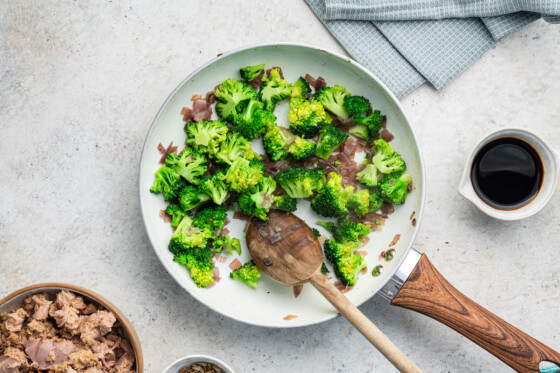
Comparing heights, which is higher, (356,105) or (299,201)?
(356,105)

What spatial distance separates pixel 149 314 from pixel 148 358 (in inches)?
10.1

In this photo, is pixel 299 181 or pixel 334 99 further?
pixel 334 99

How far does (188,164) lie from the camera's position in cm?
267

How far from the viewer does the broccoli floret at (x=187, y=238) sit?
2629 millimetres

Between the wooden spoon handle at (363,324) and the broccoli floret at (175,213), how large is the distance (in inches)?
31.2

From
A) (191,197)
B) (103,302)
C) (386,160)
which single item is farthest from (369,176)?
(103,302)

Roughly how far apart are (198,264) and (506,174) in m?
1.80

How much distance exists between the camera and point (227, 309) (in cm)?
270

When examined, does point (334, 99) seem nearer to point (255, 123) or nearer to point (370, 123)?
point (370, 123)

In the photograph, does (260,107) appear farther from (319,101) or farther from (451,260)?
(451,260)

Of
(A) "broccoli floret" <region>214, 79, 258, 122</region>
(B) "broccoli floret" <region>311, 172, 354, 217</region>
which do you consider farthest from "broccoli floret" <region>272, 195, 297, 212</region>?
(A) "broccoli floret" <region>214, 79, 258, 122</region>

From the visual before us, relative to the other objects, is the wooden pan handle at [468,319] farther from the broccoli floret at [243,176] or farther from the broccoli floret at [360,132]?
the broccoli floret at [243,176]

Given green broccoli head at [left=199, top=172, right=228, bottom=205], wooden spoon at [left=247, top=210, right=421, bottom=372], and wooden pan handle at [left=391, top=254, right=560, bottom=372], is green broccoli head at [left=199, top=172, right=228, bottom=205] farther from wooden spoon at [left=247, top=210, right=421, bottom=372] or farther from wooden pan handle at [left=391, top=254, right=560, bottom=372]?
wooden pan handle at [left=391, top=254, right=560, bottom=372]

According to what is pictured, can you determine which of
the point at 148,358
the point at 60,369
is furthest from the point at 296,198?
the point at 60,369
